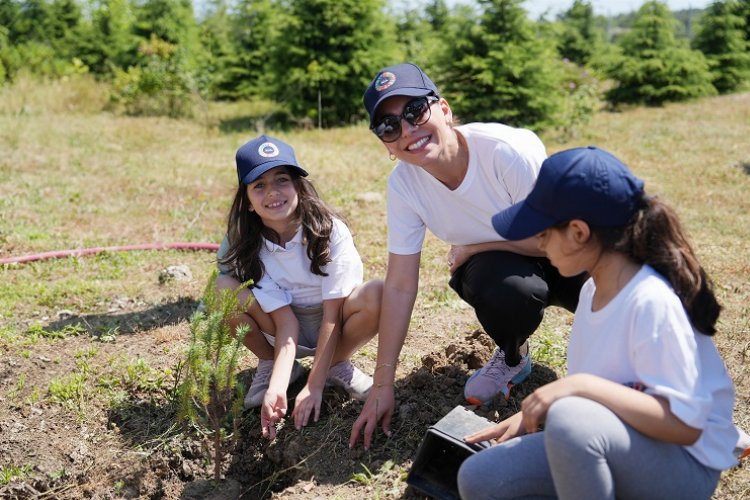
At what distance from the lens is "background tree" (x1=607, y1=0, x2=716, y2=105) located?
40.5 feet

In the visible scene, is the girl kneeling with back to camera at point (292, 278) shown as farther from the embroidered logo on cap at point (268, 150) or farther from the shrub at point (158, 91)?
the shrub at point (158, 91)

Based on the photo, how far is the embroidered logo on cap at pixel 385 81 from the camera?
237 centimetres

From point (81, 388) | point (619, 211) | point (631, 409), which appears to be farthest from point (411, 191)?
point (81, 388)

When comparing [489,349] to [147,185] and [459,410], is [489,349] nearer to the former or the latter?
[459,410]

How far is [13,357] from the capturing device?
10.4ft

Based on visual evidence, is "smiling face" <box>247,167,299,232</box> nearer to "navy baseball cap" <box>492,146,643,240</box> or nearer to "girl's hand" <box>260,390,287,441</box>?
"girl's hand" <box>260,390,287,441</box>

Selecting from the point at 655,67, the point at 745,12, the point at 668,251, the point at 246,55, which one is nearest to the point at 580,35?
the point at 745,12

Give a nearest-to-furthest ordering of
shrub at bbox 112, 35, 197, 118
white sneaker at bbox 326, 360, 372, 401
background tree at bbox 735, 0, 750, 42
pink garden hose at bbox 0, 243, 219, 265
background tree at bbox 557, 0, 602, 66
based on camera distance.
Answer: white sneaker at bbox 326, 360, 372, 401 → pink garden hose at bbox 0, 243, 219, 265 → shrub at bbox 112, 35, 197, 118 → background tree at bbox 735, 0, 750, 42 → background tree at bbox 557, 0, 602, 66


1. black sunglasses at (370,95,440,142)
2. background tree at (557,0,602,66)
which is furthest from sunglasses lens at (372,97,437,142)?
background tree at (557,0,602,66)

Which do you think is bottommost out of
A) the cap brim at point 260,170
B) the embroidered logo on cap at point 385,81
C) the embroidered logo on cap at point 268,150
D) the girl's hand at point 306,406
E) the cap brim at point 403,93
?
the girl's hand at point 306,406

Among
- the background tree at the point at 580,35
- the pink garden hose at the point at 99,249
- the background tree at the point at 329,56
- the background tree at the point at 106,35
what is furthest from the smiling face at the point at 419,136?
the background tree at the point at 580,35

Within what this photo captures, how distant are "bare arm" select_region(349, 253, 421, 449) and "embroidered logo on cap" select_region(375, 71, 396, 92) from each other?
0.59 m

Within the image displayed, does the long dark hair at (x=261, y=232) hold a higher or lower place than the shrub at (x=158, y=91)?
higher

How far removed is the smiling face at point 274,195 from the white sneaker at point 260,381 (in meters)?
0.64
